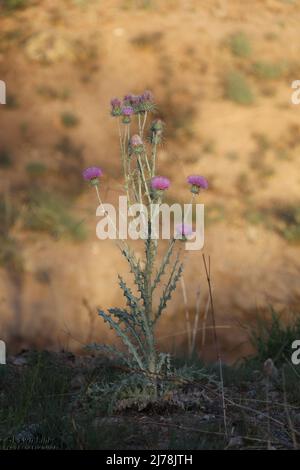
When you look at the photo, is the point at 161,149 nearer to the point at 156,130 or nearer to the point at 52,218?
the point at 52,218

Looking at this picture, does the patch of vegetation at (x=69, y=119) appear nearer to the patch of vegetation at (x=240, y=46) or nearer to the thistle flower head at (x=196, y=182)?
the patch of vegetation at (x=240, y=46)

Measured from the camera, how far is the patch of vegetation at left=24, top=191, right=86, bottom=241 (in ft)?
16.0

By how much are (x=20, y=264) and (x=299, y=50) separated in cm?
280

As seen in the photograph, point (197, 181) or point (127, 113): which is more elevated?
point (127, 113)

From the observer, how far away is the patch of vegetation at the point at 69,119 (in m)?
5.50

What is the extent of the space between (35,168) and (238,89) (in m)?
1.63

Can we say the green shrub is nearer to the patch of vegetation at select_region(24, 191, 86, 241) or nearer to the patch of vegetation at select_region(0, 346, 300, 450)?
the patch of vegetation at select_region(24, 191, 86, 241)

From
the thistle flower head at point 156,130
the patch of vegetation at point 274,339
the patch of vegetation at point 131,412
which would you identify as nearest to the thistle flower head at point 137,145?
the thistle flower head at point 156,130

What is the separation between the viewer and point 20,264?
15.5 ft

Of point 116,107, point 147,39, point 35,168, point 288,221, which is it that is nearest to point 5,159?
point 35,168

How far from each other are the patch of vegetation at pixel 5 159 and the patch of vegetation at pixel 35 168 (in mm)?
149

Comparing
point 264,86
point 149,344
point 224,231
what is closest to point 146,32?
point 264,86

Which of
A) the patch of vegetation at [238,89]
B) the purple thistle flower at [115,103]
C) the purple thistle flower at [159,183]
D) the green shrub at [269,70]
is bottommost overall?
the purple thistle flower at [159,183]

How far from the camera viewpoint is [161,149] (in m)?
5.47
